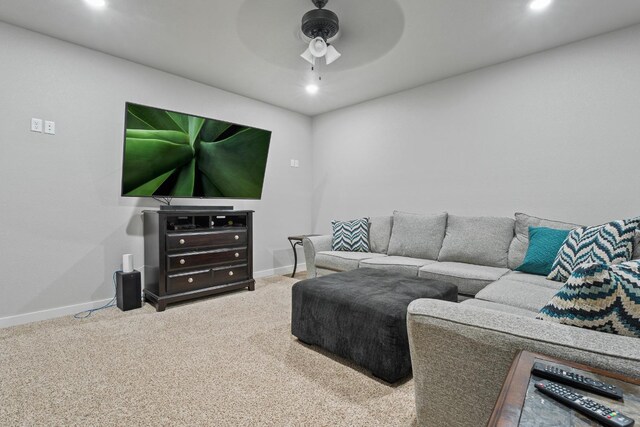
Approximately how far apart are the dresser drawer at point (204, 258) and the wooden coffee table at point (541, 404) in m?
3.03

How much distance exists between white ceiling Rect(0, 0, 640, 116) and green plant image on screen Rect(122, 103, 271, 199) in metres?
0.63

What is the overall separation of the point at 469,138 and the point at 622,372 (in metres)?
3.13

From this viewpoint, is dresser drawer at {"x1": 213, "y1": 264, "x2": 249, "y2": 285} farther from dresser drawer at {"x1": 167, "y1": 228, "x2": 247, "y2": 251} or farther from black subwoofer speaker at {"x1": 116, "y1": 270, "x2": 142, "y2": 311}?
black subwoofer speaker at {"x1": 116, "y1": 270, "x2": 142, "y2": 311}

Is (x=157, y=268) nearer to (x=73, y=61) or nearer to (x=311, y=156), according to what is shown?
(x=73, y=61)

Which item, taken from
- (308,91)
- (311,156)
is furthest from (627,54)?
(311,156)

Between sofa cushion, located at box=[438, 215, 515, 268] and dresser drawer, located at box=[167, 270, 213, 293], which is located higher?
sofa cushion, located at box=[438, 215, 515, 268]

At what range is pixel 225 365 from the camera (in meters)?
1.99

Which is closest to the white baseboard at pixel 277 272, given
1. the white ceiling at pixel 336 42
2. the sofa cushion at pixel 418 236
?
the sofa cushion at pixel 418 236

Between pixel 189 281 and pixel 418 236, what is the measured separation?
2.49 metres

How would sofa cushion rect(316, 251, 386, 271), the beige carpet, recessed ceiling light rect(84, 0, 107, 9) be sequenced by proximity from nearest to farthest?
the beige carpet → recessed ceiling light rect(84, 0, 107, 9) → sofa cushion rect(316, 251, 386, 271)

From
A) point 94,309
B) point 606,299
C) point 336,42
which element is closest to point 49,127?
point 94,309

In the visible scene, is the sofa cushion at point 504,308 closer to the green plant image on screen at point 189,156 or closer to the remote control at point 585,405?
the remote control at point 585,405

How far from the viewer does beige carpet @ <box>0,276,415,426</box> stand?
1.51m

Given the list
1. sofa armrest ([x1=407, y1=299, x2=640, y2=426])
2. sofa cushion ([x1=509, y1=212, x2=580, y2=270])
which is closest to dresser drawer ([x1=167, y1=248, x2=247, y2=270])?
sofa armrest ([x1=407, y1=299, x2=640, y2=426])
